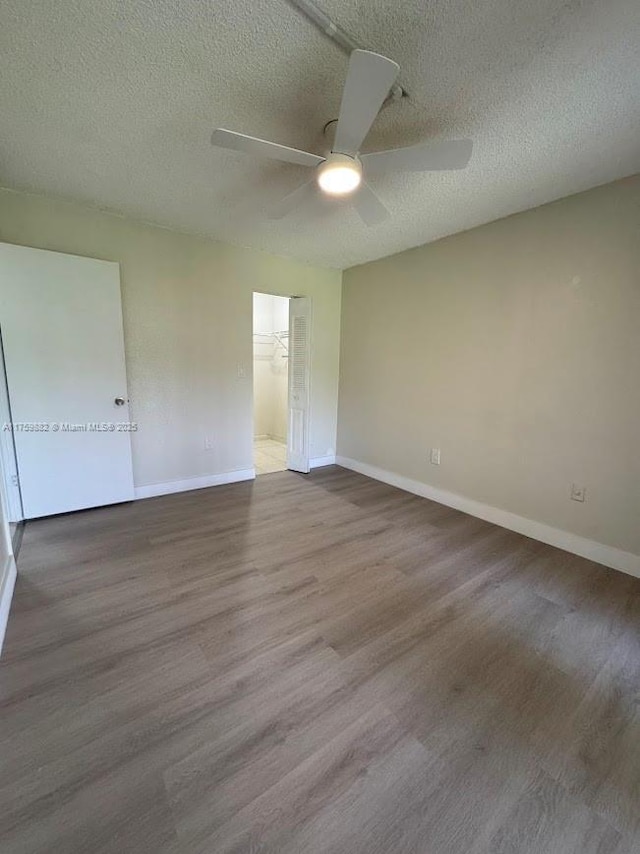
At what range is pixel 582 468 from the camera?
2.42 meters

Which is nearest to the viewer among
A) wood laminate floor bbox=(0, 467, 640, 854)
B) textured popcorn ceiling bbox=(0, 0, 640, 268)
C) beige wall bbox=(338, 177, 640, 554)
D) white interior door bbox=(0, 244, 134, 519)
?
wood laminate floor bbox=(0, 467, 640, 854)

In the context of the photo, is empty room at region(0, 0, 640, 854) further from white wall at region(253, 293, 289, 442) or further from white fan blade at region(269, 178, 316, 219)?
white wall at region(253, 293, 289, 442)

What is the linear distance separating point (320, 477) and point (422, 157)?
3.10 m

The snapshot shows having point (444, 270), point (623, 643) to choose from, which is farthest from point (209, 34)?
point (623, 643)

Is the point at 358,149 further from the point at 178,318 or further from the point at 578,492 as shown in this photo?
the point at 578,492

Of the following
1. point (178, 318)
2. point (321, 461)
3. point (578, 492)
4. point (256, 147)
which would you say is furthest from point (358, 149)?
point (321, 461)

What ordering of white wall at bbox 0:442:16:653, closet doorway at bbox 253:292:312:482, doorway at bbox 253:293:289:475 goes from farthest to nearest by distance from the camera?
doorway at bbox 253:293:289:475
closet doorway at bbox 253:292:312:482
white wall at bbox 0:442:16:653

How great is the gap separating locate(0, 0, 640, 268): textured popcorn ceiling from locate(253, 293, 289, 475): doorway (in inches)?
120

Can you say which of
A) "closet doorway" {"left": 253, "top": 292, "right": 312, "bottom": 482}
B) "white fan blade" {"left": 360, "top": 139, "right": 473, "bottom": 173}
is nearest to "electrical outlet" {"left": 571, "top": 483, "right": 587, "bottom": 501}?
"white fan blade" {"left": 360, "top": 139, "right": 473, "bottom": 173}

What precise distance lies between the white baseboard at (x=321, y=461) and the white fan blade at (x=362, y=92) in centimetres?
331

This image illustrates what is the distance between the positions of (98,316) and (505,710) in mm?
3529

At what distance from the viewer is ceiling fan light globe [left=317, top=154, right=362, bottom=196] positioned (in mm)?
1579

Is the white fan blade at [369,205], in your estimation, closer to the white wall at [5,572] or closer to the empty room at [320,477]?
the empty room at [320,477]

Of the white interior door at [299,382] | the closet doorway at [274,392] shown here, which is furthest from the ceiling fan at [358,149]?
the closet doorway at [274,392]
